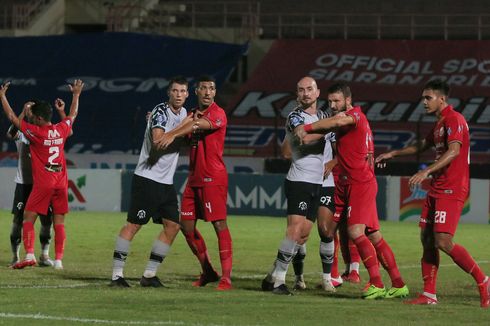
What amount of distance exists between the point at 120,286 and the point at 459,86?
2481cm

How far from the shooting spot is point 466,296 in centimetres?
1231

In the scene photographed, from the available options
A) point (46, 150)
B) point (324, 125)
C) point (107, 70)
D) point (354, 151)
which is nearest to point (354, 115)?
point (354, 151)

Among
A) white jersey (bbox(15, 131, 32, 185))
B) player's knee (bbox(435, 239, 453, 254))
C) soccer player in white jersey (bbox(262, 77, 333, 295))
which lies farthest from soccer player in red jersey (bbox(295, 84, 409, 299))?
A: white jersey (bbox(15, 131, 32, 185))

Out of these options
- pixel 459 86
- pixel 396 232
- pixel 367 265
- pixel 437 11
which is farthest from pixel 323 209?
pixel 437 11

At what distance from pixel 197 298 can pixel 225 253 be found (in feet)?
4.10

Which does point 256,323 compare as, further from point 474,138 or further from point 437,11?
point 437,11

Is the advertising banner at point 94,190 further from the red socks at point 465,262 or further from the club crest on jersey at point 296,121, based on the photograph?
the red socks at point 465,262

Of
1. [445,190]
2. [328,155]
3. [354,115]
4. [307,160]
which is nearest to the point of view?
[445,190]

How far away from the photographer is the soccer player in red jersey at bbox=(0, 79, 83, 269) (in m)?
14.6

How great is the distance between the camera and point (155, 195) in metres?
12.5

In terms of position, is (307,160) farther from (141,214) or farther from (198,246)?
(141,214)

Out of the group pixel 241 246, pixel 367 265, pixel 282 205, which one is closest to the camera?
pixel 367 265

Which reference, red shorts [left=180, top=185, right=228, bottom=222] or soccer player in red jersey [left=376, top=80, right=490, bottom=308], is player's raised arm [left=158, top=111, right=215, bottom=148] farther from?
soccer player in red jersey [left=376, top=80, right=490, bottom=308]

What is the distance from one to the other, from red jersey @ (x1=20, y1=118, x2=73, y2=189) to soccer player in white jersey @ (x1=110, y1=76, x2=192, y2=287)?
8.14ft
